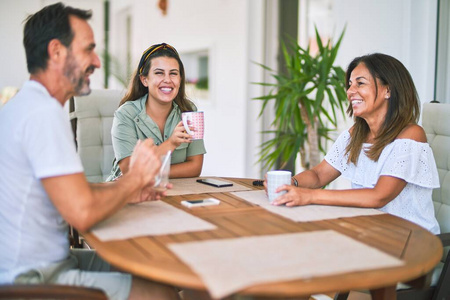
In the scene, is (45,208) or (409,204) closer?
(45,208)

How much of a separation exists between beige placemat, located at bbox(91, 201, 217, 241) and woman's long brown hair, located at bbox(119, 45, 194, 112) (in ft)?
3.61

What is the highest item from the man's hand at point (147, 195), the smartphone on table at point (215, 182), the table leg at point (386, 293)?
the man's hand at point (147, 195)

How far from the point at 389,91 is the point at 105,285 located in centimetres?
131

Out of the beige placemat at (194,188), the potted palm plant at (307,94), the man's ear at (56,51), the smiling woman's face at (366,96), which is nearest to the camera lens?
the man's ear at (56,51)

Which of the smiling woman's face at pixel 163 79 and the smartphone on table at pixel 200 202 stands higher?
the smiling woman's face at pixel 163 79

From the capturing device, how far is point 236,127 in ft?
16.9

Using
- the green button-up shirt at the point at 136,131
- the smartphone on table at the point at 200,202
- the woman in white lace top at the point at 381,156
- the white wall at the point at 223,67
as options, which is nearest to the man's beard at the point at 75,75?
the smartphone on table at the point at 200,202

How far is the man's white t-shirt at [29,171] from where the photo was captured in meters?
1.31

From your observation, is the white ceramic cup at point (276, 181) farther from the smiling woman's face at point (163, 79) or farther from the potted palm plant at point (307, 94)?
the potted palm plant at point (307, 94)

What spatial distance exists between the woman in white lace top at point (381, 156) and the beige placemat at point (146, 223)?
0.36 metres

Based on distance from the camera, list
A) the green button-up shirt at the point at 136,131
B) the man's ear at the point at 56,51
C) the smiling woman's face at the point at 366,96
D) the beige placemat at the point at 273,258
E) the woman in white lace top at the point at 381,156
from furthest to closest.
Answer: the green button-up shirt at the point at 136,131 → the smiling woman's face at the point at 366,96 → the woman in white lace top at the point at 381,156 → the man's ear at the point at 56,51 → the beige placemat at the point at 273,258

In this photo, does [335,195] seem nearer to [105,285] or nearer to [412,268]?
[412,268]

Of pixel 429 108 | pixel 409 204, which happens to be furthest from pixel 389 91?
pixel 409 204

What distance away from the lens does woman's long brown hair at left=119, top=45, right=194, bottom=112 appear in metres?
2.59
